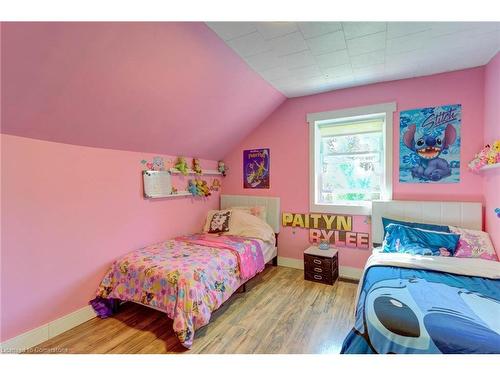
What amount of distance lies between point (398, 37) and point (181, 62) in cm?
186

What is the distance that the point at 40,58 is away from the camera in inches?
55.6

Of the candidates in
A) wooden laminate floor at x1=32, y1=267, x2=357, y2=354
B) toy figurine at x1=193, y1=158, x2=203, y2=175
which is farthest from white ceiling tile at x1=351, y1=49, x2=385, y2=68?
wooden laminate floor at x1=32, y1=267, x2=357, y2=354

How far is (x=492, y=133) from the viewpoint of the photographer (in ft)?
7.15

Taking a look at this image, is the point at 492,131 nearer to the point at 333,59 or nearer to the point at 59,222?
the point at 333,59

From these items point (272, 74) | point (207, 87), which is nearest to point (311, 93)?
point (272, 74)

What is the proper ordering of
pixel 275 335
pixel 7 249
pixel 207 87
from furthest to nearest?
pixel 207 87
pixel 275 335
pixel 7 249

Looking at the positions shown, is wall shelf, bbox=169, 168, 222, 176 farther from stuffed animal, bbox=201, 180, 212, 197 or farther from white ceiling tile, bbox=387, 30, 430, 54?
white ceiling tile, bbox=387, 30, 430, 54

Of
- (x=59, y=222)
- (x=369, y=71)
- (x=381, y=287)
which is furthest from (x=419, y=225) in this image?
(x=59, y=222)

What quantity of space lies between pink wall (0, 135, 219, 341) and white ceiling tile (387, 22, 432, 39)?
2682mm

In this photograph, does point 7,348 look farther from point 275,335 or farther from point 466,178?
point 466,178

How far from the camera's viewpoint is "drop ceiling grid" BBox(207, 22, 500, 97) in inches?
71.2

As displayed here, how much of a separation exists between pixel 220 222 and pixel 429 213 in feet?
8.39

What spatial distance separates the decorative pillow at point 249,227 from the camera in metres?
3.15

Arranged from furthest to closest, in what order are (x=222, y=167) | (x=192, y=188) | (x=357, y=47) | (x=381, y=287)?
(x=222, y=167) → (x=192, y=188) → (x=357, y=47) → (x=381, y=287)
